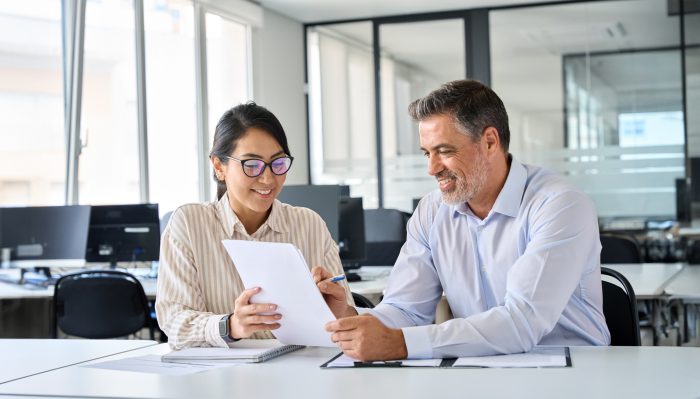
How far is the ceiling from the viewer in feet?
29.6

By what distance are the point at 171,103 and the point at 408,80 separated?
2.80 metres

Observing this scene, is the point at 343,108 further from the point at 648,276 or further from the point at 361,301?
the point at 361,301

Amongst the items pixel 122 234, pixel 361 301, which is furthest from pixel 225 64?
pixel 361 301

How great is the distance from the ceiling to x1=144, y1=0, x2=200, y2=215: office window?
121 cm

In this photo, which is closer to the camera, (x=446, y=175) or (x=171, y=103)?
(x=446, y=175)

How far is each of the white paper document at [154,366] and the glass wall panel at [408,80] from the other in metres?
7.39

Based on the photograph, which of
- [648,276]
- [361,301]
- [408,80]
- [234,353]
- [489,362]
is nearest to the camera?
[489,362]

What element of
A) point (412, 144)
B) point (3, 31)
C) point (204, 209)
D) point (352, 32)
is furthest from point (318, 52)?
point (204, 209)

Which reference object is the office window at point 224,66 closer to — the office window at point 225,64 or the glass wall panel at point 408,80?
Answer: the office window at point 225,64

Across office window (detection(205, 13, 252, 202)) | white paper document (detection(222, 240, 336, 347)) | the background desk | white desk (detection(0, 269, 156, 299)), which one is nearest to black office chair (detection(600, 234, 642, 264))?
the background desk

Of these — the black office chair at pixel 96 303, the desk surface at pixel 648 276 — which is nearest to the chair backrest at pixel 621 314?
the desk surface at pixel 648 276

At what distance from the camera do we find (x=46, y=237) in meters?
5.55

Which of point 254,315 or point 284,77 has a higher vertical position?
point 284,77

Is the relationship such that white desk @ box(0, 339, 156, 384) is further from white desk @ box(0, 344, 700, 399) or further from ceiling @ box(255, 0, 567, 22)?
ceiling @ box(255, 0, 567, 22)
